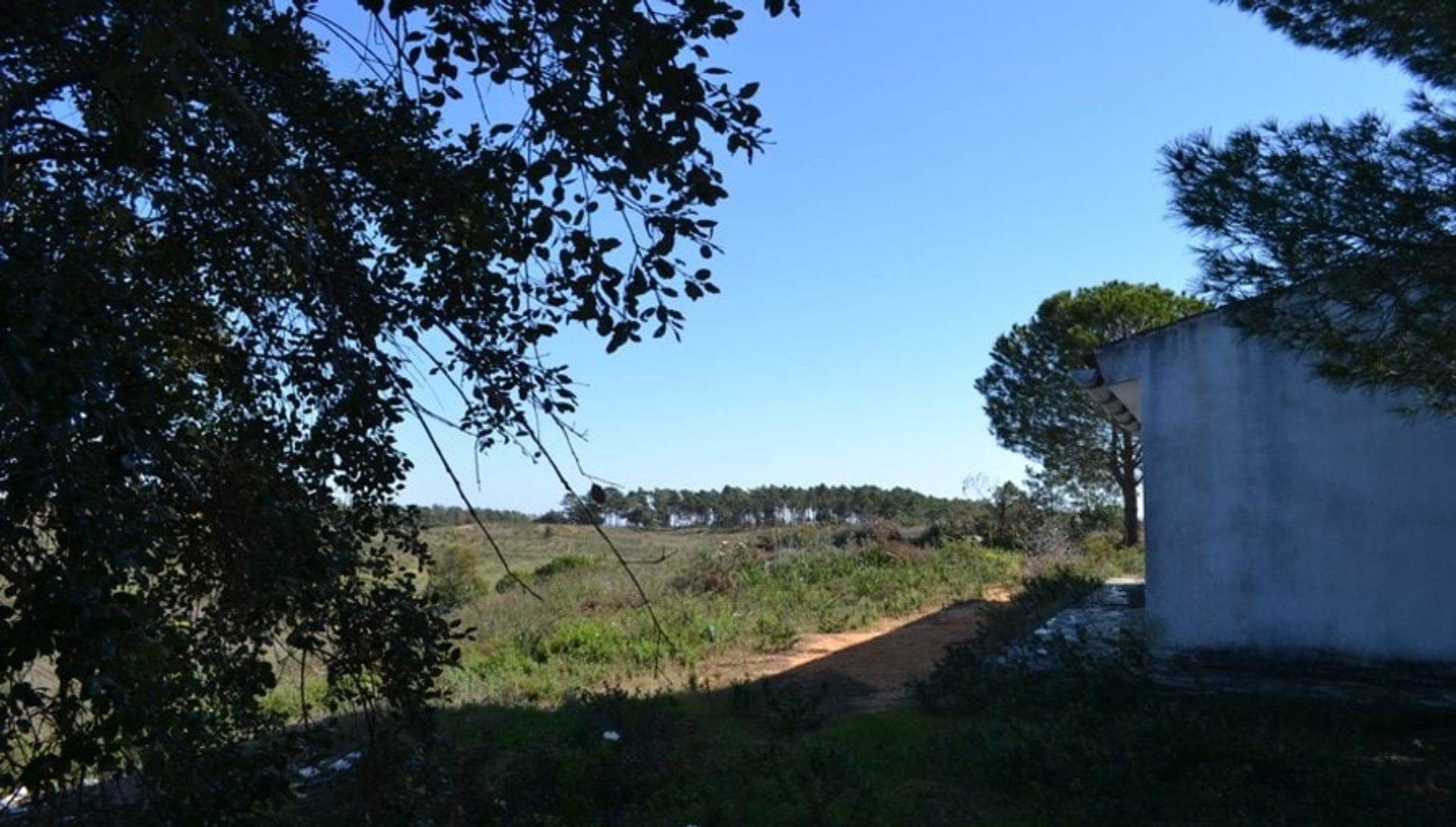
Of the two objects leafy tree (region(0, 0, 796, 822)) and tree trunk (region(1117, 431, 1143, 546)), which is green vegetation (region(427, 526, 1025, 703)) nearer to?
tree trunk (region(1117, 431, 1143, 546))

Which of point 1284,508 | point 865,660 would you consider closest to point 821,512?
point 865,660

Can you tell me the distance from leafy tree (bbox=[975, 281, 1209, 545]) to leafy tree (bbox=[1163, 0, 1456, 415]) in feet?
67.2

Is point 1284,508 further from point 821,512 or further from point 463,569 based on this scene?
point 821,512

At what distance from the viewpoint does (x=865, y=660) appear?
1314cm

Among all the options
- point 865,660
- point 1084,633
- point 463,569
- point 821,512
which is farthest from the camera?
point 821,512

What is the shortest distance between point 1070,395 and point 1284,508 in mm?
19479

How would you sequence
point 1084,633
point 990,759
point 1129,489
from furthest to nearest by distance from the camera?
point 1129,489 < point 1084,633 < point 990,759

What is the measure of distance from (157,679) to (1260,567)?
9306 mm

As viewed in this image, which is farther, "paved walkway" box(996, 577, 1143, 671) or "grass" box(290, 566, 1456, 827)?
"paved walkway" box(996, 577, 1143, 671)

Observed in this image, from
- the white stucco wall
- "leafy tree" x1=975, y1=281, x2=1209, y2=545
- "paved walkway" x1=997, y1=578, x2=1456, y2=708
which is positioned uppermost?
"leafy tree" x1=975, y1=281, x2=1209, y2=545

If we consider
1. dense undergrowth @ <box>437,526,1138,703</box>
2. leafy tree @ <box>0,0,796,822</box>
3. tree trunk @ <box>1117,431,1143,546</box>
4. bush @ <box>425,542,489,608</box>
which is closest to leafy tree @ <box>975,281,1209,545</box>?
tree trunk @ <box>1117,431,1143,546</box>

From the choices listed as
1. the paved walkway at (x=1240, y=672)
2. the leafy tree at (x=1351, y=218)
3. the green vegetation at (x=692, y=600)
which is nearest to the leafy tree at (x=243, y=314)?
the leafy tree at (x=1351, y=218)

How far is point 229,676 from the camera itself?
3447 mm

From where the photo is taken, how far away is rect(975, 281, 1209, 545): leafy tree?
A: 88.5 feet
